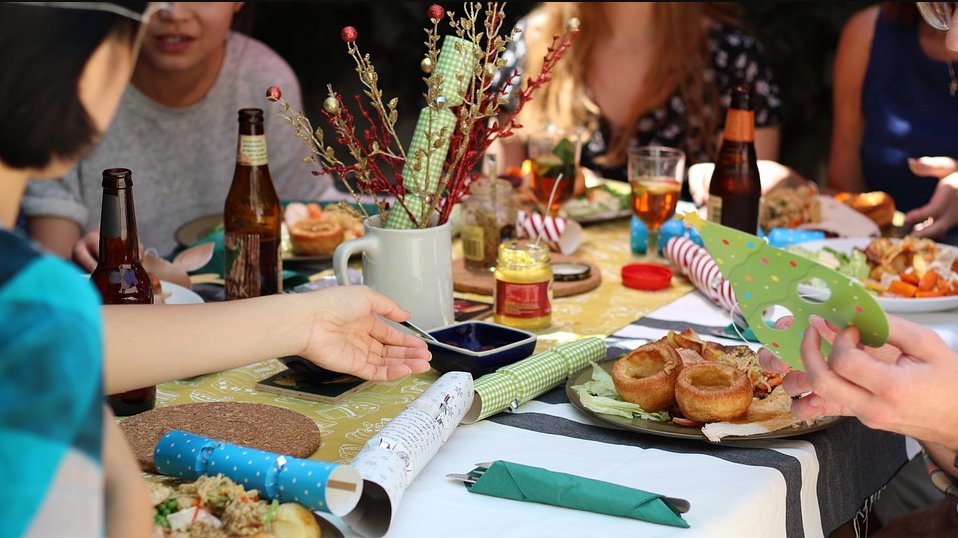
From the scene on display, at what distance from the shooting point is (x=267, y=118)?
3391 mm

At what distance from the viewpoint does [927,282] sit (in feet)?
6.53

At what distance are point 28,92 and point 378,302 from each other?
0.75m

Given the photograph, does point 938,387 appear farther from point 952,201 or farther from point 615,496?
point 952,201

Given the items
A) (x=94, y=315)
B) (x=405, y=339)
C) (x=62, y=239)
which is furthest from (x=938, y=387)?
(x=62, y=239)

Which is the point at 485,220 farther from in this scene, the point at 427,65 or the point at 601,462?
the point at 601,462

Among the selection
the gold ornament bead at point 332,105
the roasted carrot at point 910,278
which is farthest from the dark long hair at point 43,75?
the roasted carrot at point 910,278

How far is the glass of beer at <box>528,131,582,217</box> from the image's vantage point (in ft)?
8.89

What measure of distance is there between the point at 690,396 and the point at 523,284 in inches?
21.3

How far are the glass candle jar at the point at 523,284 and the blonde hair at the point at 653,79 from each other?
5.96 feet

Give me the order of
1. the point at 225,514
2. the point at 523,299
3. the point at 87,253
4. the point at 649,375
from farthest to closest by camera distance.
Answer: the point at 87,253 → the point at 523,299 → the point at 649,375 → the point at 225,514

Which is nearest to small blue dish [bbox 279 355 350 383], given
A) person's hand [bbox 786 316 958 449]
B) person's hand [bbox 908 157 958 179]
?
person's hand [bbox 786 316 958 449]

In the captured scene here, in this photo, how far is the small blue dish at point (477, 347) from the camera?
163 cm

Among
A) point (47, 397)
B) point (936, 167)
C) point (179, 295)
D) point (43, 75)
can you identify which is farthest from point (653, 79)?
point (47, 397)

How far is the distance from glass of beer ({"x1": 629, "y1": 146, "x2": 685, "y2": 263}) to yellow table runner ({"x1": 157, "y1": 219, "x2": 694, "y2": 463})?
14 cm
